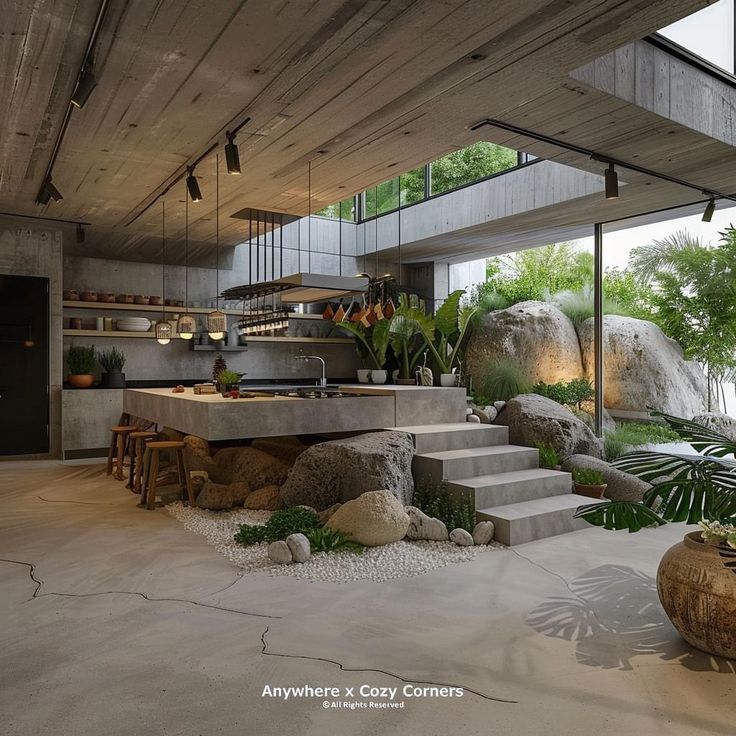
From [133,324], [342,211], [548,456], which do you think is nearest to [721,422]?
[548,456]

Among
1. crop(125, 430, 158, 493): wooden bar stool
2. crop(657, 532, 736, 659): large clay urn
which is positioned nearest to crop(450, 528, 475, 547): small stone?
crop(657, 532, 736, 659): large clay urn

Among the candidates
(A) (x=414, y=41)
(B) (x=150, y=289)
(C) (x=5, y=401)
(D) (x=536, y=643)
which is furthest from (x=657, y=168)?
(C) (x=5, y=401)

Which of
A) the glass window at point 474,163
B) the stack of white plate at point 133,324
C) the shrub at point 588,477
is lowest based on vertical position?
the shrub at point 588,477

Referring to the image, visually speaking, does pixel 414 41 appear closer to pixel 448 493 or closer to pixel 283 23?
pixel 283 23

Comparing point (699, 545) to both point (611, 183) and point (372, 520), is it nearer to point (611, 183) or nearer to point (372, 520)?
point (372, 520)

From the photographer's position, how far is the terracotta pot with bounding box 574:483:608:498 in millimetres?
5824

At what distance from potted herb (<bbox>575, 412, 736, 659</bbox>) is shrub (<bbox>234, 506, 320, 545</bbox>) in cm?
217

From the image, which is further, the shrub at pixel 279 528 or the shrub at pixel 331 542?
the shrub at pixel 279 528

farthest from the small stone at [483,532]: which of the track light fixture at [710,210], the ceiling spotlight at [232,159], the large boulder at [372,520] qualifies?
the track light fixture at [710,210]

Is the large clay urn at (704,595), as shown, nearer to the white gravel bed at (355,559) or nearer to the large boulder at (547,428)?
the white gravel bed at (355,559)

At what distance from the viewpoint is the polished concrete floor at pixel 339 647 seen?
7.51ft

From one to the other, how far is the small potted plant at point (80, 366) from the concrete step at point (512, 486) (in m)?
5.54

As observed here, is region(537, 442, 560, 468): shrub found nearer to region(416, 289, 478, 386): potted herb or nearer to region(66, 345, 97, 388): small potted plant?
region(416, 289, 478, 386): potted herb

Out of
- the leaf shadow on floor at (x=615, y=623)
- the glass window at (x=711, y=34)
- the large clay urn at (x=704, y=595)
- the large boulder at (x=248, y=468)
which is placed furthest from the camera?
the large boulder at (x=248, y=468)
